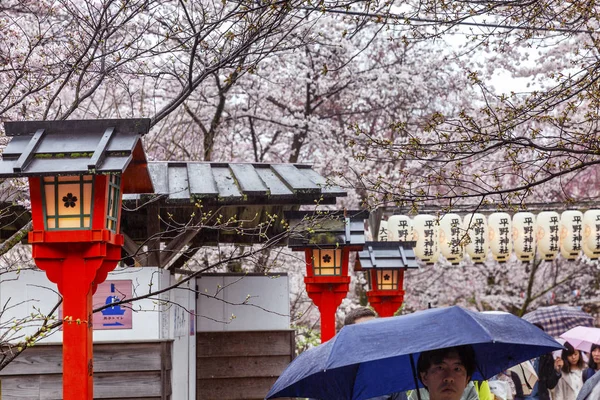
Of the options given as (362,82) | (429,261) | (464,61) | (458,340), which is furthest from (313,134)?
(458,340)

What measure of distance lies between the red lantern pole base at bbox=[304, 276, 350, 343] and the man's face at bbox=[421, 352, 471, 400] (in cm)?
666

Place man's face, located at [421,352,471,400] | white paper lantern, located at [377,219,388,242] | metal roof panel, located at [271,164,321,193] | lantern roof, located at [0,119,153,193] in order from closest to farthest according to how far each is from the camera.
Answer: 1. man's face, located at [421,352,471,400]
2. lantern roof, located at [0,119,153,193]
3. metal roof panel, located at [271,164,321,193]
4. white paper lantern, located at [377,219,388,242]

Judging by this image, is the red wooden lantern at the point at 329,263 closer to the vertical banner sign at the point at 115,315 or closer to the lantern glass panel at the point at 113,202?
the vertical banner sign at the point at 115,315

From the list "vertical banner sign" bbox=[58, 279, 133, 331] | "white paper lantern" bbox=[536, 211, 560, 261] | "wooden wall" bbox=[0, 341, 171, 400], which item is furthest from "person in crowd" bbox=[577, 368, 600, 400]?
"white paper lantern" bbox=[536, 211, 560, 261]

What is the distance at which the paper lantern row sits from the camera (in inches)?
728

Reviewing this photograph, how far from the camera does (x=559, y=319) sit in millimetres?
18000

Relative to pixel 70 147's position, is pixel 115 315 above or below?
below

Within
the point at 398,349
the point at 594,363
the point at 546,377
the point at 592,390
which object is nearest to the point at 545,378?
the point at 546,377

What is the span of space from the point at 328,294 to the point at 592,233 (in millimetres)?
9096

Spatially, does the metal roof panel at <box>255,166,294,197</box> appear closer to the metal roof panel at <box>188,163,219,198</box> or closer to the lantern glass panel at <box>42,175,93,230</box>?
the metal roof panel at <box>188,163,219,198</box>

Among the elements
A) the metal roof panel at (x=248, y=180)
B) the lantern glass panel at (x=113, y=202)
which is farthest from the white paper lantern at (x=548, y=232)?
the lantern glass panel at (x=113, y=202)

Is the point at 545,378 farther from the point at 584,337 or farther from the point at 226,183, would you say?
the point at 226,183

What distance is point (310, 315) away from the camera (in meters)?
22.9

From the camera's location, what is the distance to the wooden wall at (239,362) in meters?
11.7
